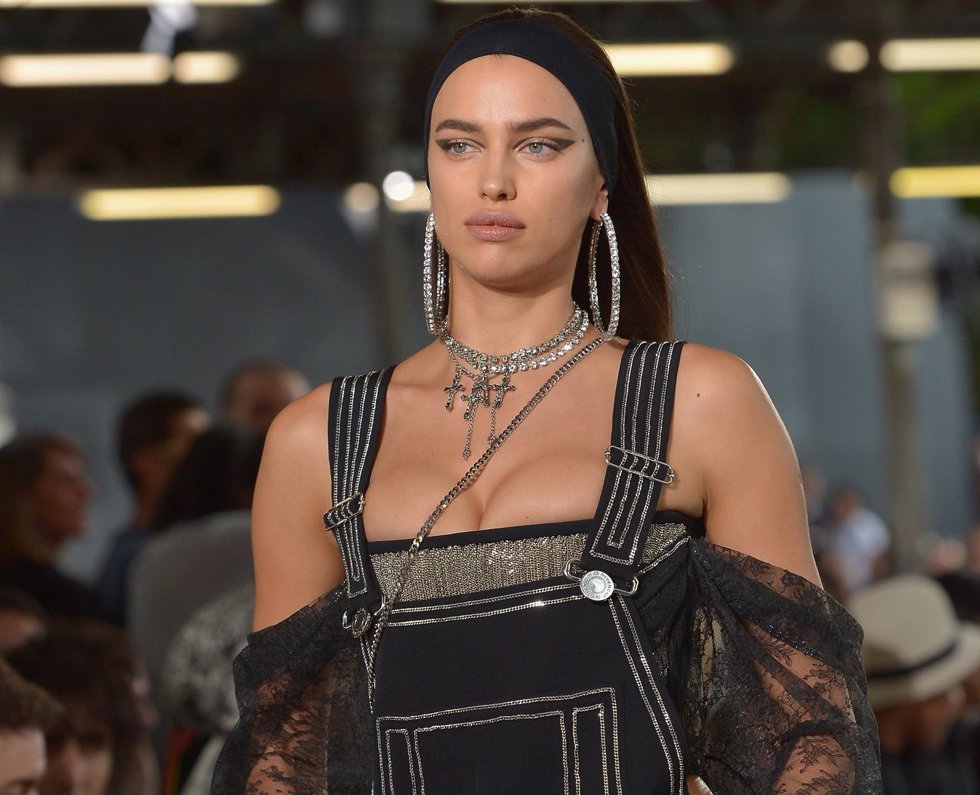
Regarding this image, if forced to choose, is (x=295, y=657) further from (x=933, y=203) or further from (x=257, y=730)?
(x=933, y=203)

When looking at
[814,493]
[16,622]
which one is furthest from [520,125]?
[814,493]

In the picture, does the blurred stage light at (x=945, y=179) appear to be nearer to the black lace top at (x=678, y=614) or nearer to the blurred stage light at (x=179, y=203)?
the blurred stage light at (x=179, y=203)

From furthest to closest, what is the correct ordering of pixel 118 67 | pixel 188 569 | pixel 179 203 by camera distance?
1. pixel 179 203
2. pixel 118 67
3. pixel 188 569

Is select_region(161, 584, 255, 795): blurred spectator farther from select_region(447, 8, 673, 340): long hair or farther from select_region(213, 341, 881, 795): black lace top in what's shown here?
select_region(447, 8, 673, 340): long hair

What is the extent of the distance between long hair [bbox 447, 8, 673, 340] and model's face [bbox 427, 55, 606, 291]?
104 millimetres

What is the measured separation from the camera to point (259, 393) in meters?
5.35

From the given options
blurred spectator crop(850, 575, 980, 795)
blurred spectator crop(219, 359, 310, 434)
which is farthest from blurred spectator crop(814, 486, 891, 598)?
blurred spectator crop(850, 575, 980, 795)

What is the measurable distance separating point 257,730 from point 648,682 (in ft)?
Answer: 1.66

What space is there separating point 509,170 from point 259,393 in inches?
141

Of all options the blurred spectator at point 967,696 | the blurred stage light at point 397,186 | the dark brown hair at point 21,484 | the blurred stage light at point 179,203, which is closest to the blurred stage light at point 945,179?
the blurred stage light at point 397,186

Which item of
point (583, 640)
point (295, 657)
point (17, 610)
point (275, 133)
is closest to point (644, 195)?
point (583, 640)

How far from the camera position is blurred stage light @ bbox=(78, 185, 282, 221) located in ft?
39.9

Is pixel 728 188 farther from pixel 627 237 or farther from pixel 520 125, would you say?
pixel 520 125

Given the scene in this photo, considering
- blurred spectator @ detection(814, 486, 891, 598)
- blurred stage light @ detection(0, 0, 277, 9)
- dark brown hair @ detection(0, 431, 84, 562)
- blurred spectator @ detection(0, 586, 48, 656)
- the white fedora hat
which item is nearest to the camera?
blurred spectator @ detection(0, 586, 48, 656)
